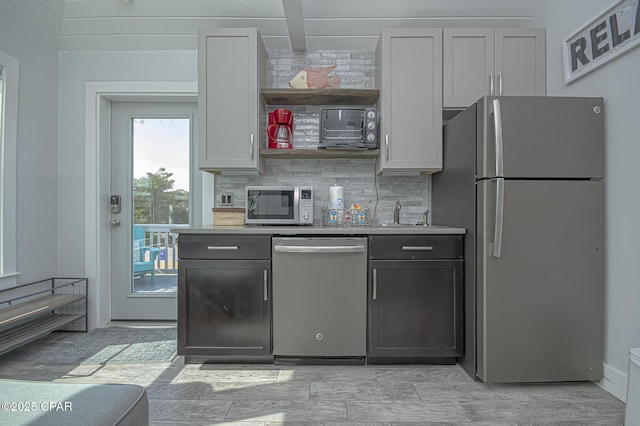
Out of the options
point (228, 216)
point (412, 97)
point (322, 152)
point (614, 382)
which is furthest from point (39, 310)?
point (614, 382)

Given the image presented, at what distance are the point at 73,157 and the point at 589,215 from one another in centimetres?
378

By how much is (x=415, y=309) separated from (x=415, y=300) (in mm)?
58

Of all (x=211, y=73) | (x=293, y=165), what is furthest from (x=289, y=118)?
(x=211, y=73)

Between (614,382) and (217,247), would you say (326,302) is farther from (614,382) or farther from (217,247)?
(614,382)

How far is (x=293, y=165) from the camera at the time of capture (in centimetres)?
292

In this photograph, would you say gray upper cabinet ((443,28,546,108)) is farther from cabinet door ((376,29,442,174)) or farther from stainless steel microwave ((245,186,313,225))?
stainless steel microwave ((245,186,313,225))

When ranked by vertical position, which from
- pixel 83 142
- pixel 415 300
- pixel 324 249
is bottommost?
pixel 415 300

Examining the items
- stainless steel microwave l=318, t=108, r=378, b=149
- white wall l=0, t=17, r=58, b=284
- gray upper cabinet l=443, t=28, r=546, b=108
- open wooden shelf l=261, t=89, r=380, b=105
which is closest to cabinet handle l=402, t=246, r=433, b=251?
stainless steel microwave l=318, t=108, r=378, b=149

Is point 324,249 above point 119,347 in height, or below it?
above

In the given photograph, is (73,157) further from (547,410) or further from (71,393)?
(547,410)

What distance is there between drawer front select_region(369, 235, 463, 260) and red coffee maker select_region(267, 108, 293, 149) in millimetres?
1091

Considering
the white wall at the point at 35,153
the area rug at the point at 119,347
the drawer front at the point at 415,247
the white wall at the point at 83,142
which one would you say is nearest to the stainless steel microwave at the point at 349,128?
the drawer front at the point at 415,247

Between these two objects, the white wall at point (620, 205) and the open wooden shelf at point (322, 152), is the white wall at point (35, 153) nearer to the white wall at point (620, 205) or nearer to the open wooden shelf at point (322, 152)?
the open wooden shelf at point (322, 152)

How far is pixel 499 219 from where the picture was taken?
74.9 inches
